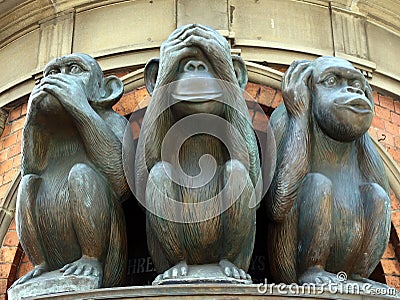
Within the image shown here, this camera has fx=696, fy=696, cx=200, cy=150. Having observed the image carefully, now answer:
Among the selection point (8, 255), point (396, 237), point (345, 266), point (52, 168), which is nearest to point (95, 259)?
point (52, 168)

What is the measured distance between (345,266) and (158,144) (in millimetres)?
583

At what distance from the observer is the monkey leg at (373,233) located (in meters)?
1.81

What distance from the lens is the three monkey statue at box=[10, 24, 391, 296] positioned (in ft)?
5.69

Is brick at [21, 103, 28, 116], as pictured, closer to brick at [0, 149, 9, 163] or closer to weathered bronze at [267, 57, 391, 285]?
brick at [0, 149, 9, 163]

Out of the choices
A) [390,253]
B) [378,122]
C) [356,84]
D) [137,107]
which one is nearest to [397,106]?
[378,122]

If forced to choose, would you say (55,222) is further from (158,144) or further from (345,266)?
(345,266)

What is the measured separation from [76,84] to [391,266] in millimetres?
1850

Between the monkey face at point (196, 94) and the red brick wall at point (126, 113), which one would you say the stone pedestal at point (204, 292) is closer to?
the monkey face at point (196, 94)

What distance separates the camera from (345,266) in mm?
1821

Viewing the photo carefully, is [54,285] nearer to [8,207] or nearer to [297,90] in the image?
[297,90]

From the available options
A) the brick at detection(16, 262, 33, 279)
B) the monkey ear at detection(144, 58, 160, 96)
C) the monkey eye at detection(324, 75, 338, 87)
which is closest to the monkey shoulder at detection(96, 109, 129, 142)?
the monkey ear at detection(144, 58, 160, 96)

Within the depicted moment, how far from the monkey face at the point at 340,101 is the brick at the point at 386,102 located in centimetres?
170

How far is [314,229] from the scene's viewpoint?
1781mm

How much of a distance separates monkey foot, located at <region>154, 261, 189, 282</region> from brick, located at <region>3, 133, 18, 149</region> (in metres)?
2.14
